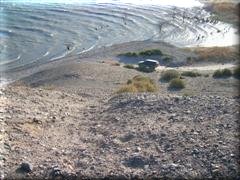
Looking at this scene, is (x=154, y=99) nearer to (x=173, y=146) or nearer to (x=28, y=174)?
(x=173, y=146)

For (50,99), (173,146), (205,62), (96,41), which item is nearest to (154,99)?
(50,99)

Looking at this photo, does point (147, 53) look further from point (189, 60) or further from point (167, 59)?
point (189, 60)

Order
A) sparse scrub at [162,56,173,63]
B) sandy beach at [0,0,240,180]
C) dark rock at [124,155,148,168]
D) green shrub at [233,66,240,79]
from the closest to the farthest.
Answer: sandy beach at [0,0,240,180]
dark rock at [124,155,148,168]
green shrub at [233,66,240,79]
sparse scrub at [162,56,173,63]

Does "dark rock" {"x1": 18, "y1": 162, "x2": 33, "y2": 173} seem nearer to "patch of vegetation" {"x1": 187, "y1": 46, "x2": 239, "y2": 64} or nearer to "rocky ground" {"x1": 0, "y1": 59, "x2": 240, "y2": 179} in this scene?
"rocky ground" {"x1": 0, "y1": 59, "x2": 240, "y2": 179}

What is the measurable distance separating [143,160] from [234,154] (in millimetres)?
2102

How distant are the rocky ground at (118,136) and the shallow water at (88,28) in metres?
29.5

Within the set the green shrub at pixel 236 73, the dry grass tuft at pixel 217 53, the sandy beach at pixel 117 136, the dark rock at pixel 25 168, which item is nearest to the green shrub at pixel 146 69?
the dry grass tuft at pixel 217 53

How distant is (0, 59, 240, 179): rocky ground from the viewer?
1252 cm

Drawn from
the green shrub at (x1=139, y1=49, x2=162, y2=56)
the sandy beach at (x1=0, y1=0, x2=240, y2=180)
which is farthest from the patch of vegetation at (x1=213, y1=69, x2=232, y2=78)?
the green shrub at (x1=139, y1=49, x2=162, y2=56)

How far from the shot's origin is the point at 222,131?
48.3 ft

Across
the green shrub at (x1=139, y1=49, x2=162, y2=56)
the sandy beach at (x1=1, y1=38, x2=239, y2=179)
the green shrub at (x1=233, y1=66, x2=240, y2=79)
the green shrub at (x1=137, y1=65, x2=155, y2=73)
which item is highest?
the sandy beach at (x1=1, y1=38, x2=239, y2=179)

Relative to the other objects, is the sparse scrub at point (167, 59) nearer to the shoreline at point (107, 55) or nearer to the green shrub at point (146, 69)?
the shoreline at point (107, 55)

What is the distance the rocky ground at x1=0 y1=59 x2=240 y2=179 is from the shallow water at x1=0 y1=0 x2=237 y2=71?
96.8ft

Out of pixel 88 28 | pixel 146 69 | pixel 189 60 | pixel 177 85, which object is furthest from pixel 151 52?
pixel 177 85
